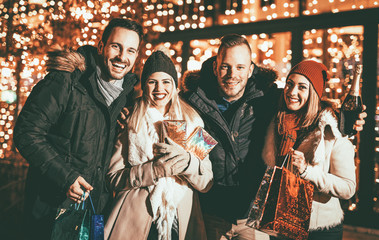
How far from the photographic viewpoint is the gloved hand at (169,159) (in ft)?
7.40

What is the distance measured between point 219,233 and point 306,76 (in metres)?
1.56

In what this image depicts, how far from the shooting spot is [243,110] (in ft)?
8.95

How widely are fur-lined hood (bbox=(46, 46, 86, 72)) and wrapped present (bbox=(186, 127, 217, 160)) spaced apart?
43.9 inches

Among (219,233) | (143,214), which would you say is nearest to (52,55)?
(143,214)

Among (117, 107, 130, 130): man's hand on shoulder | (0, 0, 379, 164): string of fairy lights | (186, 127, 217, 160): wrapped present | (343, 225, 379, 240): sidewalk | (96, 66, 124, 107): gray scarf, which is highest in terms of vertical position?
(0, 0, 379, 164): string of fairy lights

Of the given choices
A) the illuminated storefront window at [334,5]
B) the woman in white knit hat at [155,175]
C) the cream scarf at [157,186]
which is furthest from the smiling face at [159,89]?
the illuminated storefront window at [334,5]

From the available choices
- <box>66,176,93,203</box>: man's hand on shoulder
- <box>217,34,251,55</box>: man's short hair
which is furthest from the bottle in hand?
<box>66,176,93,203</box>: man's hand on shoulder

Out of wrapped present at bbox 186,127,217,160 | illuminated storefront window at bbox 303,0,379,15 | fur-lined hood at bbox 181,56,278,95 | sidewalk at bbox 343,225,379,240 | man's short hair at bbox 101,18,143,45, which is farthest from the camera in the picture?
illuminated storefront window at bbox 303,0,379,15

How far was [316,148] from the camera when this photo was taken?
7.53ft

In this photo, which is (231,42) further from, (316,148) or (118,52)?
(316,148)

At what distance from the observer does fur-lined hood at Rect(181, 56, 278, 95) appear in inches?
114

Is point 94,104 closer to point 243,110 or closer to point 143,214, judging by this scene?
point 143,214

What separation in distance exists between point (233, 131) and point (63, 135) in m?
1.43

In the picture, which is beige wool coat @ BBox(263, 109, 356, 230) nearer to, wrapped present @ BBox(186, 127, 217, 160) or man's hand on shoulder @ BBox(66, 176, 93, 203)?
wrapped present @ BBox(186, 127, 217, 160)
